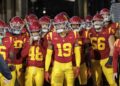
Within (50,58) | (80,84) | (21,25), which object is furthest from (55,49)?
(80,84)

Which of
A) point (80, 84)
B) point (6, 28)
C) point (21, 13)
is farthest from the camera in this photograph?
point (21, 13)

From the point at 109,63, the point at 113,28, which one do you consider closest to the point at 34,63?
the point at 109,63

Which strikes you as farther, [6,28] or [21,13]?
[21,13]

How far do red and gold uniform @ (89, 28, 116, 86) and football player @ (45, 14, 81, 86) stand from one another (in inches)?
48.3

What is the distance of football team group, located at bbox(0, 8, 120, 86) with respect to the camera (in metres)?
11.0

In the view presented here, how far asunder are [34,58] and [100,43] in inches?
64.6

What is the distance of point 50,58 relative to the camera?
11.1 meters

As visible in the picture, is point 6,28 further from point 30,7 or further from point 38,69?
point 30,7

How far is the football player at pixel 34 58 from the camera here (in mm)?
11367

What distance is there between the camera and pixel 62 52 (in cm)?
1100

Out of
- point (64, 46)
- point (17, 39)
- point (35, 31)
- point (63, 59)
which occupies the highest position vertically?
point (35, 31)

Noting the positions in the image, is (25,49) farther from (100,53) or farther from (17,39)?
(100,53)

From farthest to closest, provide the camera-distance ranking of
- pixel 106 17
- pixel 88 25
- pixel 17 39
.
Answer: pixel 88 25 < pixel 106 17 < pixel 17 39

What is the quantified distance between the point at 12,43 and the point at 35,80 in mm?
926
